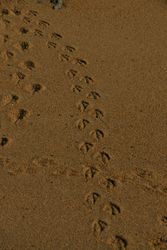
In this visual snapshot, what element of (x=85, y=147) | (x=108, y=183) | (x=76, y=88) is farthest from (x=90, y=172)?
(x=76, y=88)

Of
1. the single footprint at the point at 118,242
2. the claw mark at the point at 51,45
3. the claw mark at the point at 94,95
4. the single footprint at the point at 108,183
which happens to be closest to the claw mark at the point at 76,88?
the claw mark at the point at 94,95

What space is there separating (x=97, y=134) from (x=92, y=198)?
0.76 metres

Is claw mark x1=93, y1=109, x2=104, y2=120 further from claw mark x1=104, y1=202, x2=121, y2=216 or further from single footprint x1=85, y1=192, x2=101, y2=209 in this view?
claw mark x1=104, y1=202, x2=121, y2=216

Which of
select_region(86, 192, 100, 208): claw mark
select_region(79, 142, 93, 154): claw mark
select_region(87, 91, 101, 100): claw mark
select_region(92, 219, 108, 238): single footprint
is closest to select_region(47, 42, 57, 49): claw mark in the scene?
A: select_region(87, 91, 101, 100): claw mark

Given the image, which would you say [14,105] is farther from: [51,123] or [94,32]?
[94,32]

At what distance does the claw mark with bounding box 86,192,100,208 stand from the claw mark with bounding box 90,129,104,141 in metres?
0.66

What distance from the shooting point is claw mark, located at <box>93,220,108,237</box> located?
428 cm

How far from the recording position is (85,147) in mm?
4961

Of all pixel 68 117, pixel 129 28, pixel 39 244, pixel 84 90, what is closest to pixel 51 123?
pixel 68 117

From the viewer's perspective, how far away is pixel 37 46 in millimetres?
5992

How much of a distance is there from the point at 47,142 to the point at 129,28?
2.11 meters

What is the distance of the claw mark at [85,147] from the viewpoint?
4.93 meters

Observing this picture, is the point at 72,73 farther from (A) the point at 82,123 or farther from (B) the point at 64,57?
(A) the point at 82,123

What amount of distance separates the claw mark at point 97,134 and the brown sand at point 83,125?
0.01 meters
